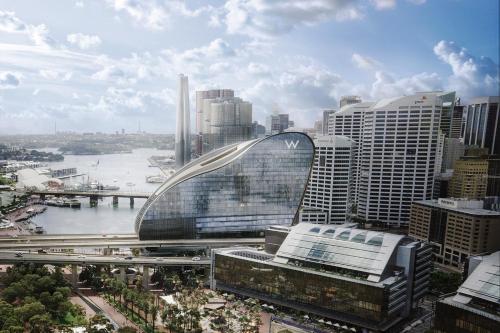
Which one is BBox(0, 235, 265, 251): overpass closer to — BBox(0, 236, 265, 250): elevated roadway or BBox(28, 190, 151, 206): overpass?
BBox(0, 236, 265, 250): elevated roadway

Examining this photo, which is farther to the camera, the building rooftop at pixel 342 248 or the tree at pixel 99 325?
the building rooftop at pixel 342 248

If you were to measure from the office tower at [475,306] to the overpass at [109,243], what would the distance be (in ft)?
33.7

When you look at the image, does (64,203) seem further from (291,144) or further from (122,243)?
(291,144)

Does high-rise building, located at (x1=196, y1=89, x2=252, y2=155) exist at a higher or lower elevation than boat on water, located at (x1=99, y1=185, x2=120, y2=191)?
higher

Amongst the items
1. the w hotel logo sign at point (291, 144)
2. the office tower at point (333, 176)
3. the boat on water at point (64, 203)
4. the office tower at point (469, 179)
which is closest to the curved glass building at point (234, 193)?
the w hotel logo sign at point (291, 144)

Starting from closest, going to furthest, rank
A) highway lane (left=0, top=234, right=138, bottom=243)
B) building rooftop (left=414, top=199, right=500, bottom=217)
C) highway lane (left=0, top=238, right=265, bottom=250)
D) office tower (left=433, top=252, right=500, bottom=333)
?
office tower (left=433, top=252, right=500, bottom=333) → highway lane (left=0, top=238, right=265, bottom=250) → highway lane (left=0, top=234, right=138, bottom=243) → building rooftop (left=414, top=199, right=500, bottom=217)

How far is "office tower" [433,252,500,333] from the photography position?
401 inches

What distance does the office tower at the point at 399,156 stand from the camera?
26.3 metres

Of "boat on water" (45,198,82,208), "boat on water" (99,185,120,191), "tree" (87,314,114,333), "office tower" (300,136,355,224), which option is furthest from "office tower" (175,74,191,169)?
"tree" (87,314,114,333)

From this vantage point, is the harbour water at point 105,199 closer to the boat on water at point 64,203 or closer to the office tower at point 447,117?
the boat on water at point 64,203

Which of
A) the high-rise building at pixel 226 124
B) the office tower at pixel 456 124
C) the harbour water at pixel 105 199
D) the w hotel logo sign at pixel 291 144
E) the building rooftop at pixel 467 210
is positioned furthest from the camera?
the high-rise building at pixel 226 124

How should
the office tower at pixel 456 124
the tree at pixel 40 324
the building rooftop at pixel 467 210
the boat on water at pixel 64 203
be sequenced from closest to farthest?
the tree at pixel 40 324
the building rooftop at pixel 467 210
the boat on water at pixel 64 203
the office tower at pixel 456 124

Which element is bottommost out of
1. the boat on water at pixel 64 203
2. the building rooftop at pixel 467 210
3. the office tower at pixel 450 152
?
the boat on water at pixel 64 203

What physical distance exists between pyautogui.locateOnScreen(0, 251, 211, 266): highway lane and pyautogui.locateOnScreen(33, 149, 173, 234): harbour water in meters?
9.77
